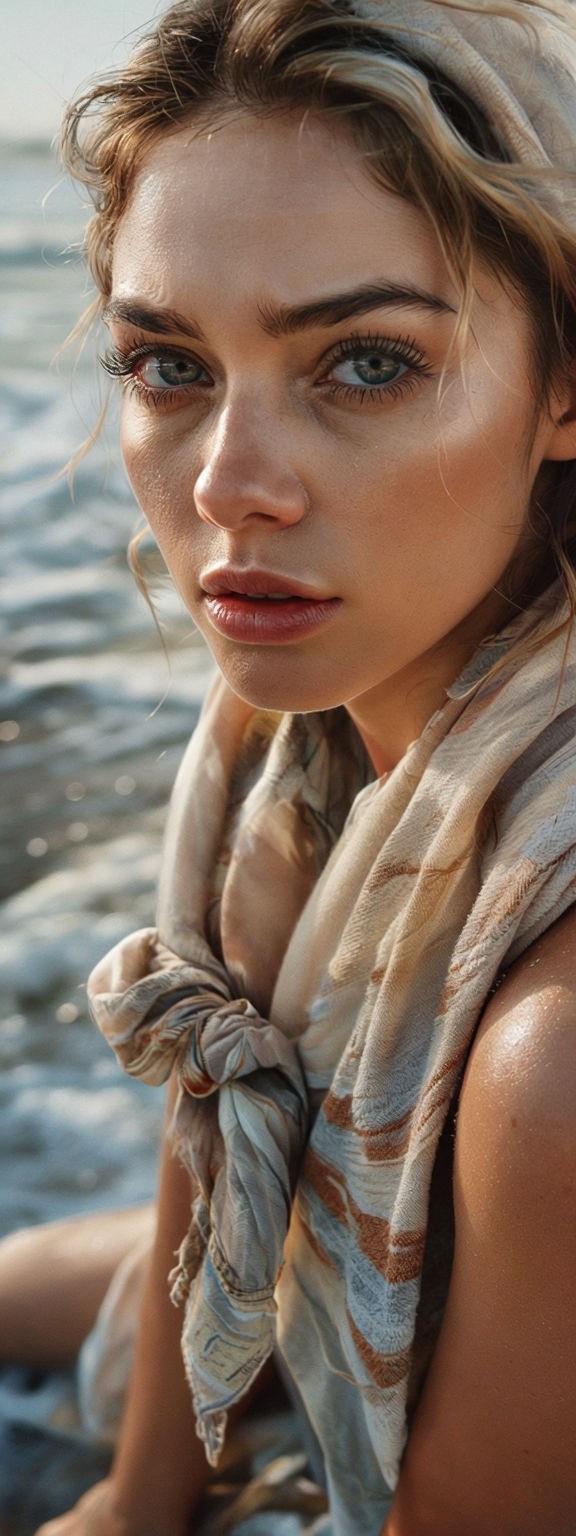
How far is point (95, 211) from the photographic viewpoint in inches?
71.1

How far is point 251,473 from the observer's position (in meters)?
1.46

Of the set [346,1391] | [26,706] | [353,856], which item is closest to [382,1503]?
[346,1391]

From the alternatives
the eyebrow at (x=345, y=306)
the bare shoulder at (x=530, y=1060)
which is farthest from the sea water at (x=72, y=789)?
the bare shoulder at (x=530, y=1060)

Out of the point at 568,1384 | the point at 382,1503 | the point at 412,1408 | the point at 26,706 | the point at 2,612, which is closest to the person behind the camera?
the point at 568,1384

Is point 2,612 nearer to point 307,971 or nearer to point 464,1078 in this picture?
point 307,971

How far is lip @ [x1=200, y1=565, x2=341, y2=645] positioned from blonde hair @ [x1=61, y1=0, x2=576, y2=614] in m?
0.30

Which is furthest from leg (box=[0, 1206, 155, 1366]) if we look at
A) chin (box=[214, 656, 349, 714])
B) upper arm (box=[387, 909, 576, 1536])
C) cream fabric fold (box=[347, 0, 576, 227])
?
cream fabric fold (box=[347, 0, 576, 227])

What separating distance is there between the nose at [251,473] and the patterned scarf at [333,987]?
1.08 ft

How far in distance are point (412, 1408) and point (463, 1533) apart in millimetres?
160

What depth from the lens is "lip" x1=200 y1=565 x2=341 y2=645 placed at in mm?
1521

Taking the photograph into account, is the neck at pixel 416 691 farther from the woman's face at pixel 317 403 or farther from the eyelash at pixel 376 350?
the eyelash at pixel 376 350

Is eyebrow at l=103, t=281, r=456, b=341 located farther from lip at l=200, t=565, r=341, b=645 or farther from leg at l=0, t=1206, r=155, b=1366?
leg at l=0, t=1206, r=155, b=1366

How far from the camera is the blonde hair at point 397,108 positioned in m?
1.40

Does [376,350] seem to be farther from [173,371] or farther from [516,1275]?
[516,1275]
